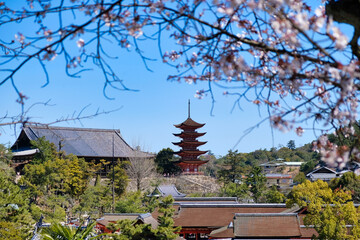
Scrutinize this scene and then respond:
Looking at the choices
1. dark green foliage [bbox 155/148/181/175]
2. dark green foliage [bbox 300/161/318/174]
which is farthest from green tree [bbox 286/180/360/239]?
dark green foliage [bbox 300/161/318/174]

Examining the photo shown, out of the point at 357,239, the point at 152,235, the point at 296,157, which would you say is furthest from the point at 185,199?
the point at 296,157

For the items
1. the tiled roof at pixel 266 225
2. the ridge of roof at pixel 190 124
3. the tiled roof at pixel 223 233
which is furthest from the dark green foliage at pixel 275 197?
the ridge of roof at pixel 190 124

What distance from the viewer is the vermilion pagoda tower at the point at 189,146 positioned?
109 ft

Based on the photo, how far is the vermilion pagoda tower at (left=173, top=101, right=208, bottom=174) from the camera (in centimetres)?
3316

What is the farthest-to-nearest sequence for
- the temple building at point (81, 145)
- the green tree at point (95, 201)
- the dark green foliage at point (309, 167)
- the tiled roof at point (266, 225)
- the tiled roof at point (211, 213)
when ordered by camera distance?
the dark green foliage at point (309, 167) → the temple building at point (81, 145) → the green tree at point (95, 201) → the tiled roof at point (211, 213) → the tiled roof at point (266, 225)

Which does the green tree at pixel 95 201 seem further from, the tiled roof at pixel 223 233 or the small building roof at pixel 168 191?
the tiled roof at pixel 223 233

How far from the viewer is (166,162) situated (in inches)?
1272

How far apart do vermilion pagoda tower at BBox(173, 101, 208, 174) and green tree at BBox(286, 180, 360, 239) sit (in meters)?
20.8

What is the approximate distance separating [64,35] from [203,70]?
107 cm

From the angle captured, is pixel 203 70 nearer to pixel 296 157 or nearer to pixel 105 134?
pixel 105 134

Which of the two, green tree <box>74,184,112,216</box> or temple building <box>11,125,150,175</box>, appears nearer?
green tree <box>74,184,112,216</box>

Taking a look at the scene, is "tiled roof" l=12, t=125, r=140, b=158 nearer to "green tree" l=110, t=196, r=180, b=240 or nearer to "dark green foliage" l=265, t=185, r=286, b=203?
"dark green foliage" l=265, t=185, r=286, b=203

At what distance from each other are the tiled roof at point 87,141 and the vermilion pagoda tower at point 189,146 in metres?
5.69

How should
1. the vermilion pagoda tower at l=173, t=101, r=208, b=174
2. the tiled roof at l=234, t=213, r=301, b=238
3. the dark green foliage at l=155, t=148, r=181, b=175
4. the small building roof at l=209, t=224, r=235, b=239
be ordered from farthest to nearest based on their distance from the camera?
the vermilion pagoda tower at l=173, t=101, r=208, b=174 < the dark green foliage at l=155, t=148, r=181, b=175 < the small building roof at l=209, t=224, r=235, b=239 < the tiled roof at l=234, t=213, r=301, b=238
